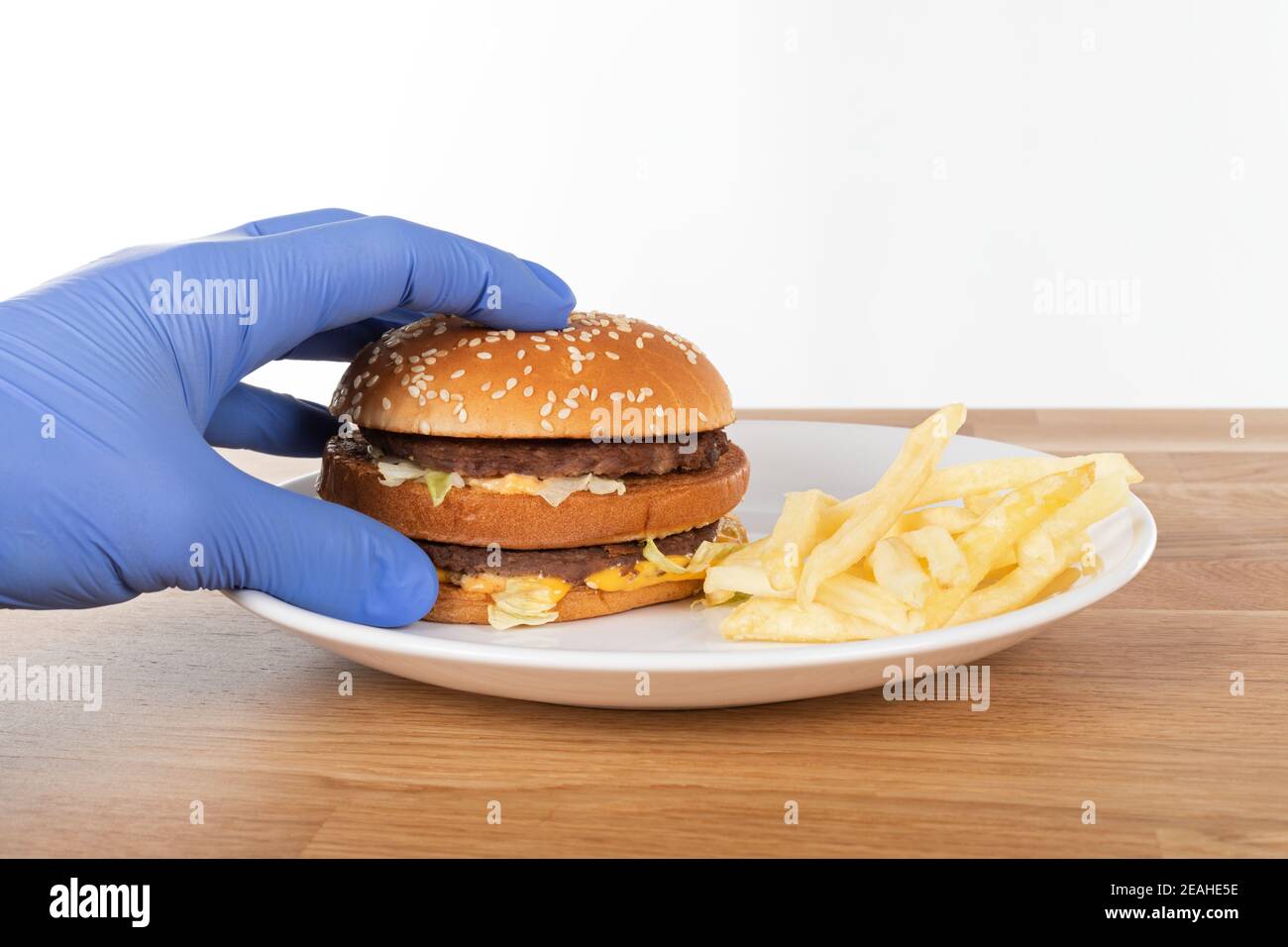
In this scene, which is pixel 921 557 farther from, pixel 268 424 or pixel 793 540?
pixel 268 424

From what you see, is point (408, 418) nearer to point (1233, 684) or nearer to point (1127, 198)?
point (1233, 684)

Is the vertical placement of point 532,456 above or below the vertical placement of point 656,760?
above

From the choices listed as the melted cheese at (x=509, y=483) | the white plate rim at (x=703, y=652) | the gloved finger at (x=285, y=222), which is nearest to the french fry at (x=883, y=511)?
the white plate rim at (x=703, y=652)

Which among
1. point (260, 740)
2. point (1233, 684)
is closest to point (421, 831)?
point (260, 740)

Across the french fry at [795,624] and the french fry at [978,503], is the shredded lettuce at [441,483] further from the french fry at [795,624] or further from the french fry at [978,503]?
the french fry at [978,503]

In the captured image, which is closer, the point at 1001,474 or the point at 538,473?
the point at 1001,474

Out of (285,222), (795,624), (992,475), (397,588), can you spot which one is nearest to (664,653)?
(795,624)
